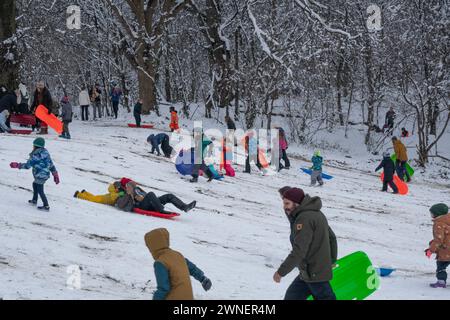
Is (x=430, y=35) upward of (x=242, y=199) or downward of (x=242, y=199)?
upward

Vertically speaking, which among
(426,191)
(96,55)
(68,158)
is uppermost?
(96,55)

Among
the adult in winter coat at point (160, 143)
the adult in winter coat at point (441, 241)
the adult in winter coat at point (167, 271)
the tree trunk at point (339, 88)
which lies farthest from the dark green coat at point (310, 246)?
the tree trunk at point (339, 88)

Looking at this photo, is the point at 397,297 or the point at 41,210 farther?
the point at 41,210

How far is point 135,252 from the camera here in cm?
929

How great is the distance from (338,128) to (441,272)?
93.5 feet

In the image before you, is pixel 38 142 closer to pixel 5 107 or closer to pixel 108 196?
pixel 108 196

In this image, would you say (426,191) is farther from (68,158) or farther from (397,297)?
(397,297)

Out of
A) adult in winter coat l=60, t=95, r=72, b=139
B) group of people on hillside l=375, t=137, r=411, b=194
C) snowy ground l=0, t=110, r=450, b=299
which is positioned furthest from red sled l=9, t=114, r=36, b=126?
group of people on hillside l=375, t=137, r=411, b=194

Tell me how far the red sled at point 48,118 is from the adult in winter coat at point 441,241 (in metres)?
14.8

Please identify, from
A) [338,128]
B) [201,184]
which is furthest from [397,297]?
[338,128]

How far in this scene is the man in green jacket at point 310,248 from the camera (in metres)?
5.95

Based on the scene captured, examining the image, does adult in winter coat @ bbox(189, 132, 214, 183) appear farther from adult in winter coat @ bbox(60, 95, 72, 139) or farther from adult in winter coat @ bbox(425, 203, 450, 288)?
adult in winter coat @ bbox(425, 203, 450, 288)

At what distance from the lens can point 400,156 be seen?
76.5 ft

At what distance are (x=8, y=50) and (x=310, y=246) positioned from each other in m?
20.0
